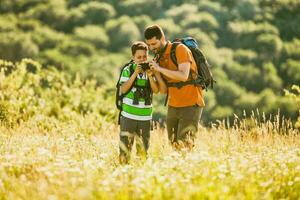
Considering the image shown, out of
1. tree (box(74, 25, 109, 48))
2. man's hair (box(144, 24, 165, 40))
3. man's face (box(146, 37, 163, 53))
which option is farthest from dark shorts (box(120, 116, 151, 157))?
tree (box(74, 25, 109, 48))

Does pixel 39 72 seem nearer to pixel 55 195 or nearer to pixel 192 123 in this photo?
pixel 192 123

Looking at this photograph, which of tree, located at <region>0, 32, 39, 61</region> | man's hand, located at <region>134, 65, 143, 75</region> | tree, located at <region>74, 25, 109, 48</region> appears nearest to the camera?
man's hand, located at <region>134, 65, 143, 75</region>

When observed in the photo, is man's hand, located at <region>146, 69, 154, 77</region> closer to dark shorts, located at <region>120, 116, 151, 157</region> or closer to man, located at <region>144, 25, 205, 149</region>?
man, located at <region>144, 25, 205, 149</region>

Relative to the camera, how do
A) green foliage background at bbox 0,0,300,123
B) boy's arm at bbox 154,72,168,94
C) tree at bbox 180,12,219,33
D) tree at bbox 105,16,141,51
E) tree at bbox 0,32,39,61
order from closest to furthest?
1. boy's arm at bbox 154,72,168,94
2. tree at bbox 0,32,39,61
3. green foliage background at bbox 0,0,300,123
4. tree at bbox 105,16,141,51
5. tree at bbox 180,12,219,33

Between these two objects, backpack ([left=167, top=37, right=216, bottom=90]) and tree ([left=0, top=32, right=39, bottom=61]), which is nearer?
backpack ([left=167, top=37, right=216, bottom=90])

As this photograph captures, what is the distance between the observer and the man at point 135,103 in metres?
5.60

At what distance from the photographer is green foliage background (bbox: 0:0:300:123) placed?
153 feet

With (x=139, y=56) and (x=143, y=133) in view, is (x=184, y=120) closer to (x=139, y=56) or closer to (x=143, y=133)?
(x=143, y=133)

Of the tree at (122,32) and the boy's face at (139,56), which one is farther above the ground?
the tree at (122,32)

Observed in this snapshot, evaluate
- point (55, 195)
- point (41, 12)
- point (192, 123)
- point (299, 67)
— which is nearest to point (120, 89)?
point (192, 123)

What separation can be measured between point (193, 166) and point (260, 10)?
55.5 metres

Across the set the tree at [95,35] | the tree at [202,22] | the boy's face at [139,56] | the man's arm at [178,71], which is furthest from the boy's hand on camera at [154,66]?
the tree at [95,35]

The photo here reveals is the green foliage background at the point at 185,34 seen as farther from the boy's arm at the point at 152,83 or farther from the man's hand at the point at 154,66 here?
the man's hand at the point at 154,66

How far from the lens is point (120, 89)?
18.5 feet
